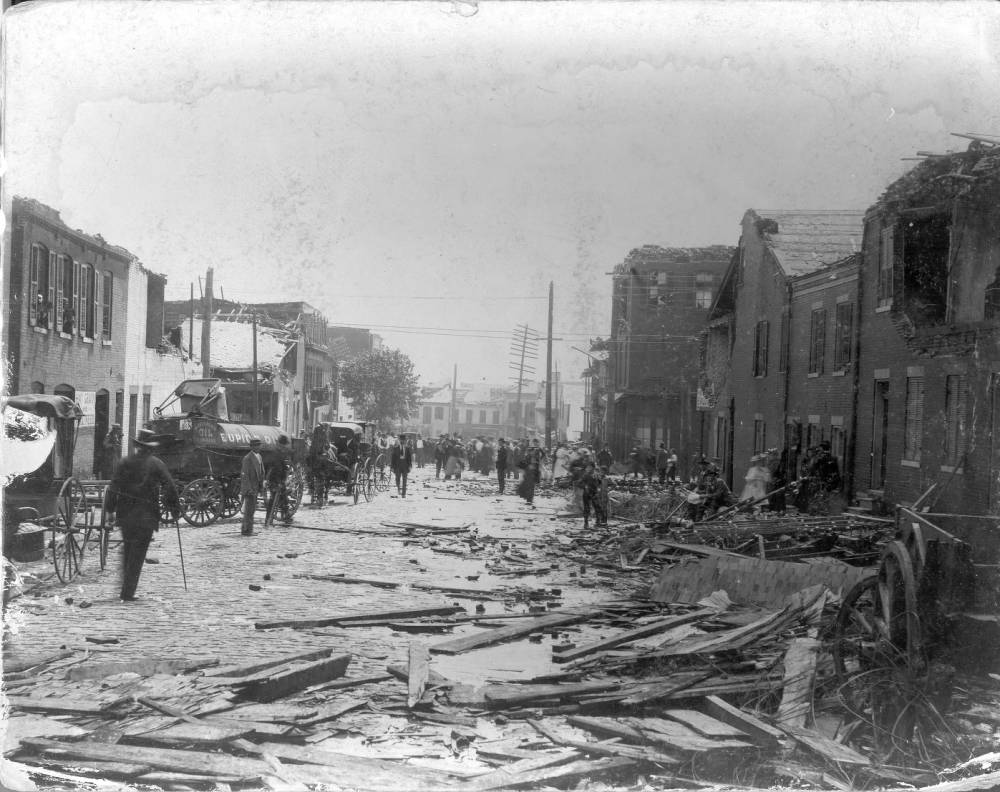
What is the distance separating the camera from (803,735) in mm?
5621

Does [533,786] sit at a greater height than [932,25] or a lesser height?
lesser

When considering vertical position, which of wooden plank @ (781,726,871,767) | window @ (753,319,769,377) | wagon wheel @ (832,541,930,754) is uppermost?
window @ (753,319,769,377)

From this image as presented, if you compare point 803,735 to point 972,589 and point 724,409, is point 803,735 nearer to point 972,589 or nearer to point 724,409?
point 972,589

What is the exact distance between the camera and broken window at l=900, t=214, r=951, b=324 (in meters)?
8.55

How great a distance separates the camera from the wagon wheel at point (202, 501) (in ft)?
48.0

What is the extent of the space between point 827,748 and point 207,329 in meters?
8.04

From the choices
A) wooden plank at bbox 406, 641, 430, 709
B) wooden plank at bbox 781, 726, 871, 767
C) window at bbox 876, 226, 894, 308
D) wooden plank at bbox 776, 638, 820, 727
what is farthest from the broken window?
wooden plank at bbox 406, 641, 430, 709

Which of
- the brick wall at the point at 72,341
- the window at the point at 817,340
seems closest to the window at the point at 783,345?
the window at the point at 817,340

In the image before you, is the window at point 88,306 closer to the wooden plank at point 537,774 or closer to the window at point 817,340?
the wooden plank at point 537,774

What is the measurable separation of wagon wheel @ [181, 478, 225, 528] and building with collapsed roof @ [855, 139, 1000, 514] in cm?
1012

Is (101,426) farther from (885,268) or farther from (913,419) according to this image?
(913,419)

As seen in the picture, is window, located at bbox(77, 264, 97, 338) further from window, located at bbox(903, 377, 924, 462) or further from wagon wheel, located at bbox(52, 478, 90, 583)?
window, located at bbox(903, 377, 924, 462)

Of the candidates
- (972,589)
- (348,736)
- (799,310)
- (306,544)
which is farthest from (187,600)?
(799,310)

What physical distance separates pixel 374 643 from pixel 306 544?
6.58m
